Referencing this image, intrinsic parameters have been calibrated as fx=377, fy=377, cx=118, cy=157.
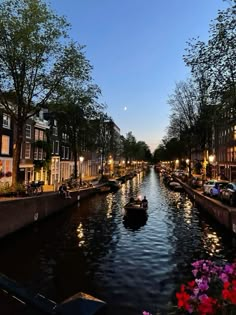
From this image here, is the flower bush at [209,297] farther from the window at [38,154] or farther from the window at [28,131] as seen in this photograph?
the window at [38,154]

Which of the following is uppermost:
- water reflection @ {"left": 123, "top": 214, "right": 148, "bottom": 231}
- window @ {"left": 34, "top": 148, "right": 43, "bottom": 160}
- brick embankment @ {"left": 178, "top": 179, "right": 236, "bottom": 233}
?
window @ {"left": 34, "top": 148, "right": 43, "bottom": 160}

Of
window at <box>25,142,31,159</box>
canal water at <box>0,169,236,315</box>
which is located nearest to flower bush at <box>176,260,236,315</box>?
canal water at <box>0,169,236,315</box>

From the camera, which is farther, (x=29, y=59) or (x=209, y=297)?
(x=29, y=59)

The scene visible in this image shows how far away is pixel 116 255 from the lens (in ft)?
68.1

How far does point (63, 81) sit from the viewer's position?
3572 cm

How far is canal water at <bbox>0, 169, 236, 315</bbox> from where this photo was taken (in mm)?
14656

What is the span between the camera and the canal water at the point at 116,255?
14.7 m

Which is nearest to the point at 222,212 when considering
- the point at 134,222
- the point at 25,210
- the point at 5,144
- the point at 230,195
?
the point at 230,195

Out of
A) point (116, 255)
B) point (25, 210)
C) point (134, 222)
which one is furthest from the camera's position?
point (134, 222)

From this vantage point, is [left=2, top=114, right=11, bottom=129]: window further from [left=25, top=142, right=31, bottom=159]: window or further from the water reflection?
the water reflection

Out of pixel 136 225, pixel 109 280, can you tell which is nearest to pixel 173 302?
pixel 109 280

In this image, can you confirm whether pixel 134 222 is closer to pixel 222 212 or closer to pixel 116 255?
pixel 222 212

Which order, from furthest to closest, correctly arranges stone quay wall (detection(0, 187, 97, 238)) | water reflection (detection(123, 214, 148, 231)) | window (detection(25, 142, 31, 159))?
1. window (detection(25, 142, 31, 159))
2. water reflection (detection(123, 214, 148, 231))
3. stone quay wall (detection(0, 187, 97, 238))

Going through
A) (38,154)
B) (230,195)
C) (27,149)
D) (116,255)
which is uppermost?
(27,149)
